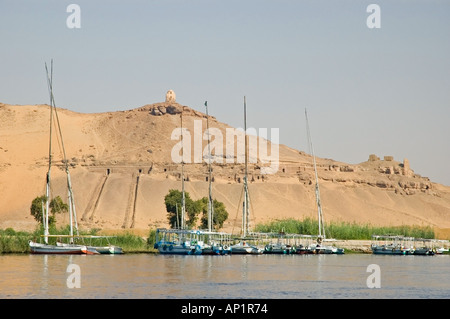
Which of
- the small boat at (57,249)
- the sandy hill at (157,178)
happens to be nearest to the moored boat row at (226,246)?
the small boat at (57,249)

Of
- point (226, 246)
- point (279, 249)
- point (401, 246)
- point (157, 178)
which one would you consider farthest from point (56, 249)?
point (157, 178)

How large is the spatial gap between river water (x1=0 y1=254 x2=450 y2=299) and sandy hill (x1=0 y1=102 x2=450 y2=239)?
50067 millimetres

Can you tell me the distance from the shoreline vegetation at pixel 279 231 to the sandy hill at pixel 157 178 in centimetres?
2437

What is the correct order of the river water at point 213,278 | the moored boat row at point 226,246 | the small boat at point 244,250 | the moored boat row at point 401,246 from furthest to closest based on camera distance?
the moored boat row at point 401,246 < the small boat at point 244,250 < the moored boat row at point 226,246 < the river water at point 213,278

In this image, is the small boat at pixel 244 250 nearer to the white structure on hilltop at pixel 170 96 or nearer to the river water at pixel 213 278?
the river water at pixel 213 278

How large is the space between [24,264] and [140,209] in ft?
213

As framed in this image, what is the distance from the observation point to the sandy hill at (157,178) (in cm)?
11744

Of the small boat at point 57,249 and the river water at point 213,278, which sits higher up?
the small boat at point 57,249

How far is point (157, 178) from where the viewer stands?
12300 centimetres

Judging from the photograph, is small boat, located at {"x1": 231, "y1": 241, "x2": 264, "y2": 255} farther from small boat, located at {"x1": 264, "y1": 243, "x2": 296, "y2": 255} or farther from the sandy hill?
the sandy hill

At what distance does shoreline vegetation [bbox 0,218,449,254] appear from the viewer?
64.9 m

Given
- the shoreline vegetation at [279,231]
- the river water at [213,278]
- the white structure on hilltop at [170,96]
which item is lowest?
the river water at [213,278]
